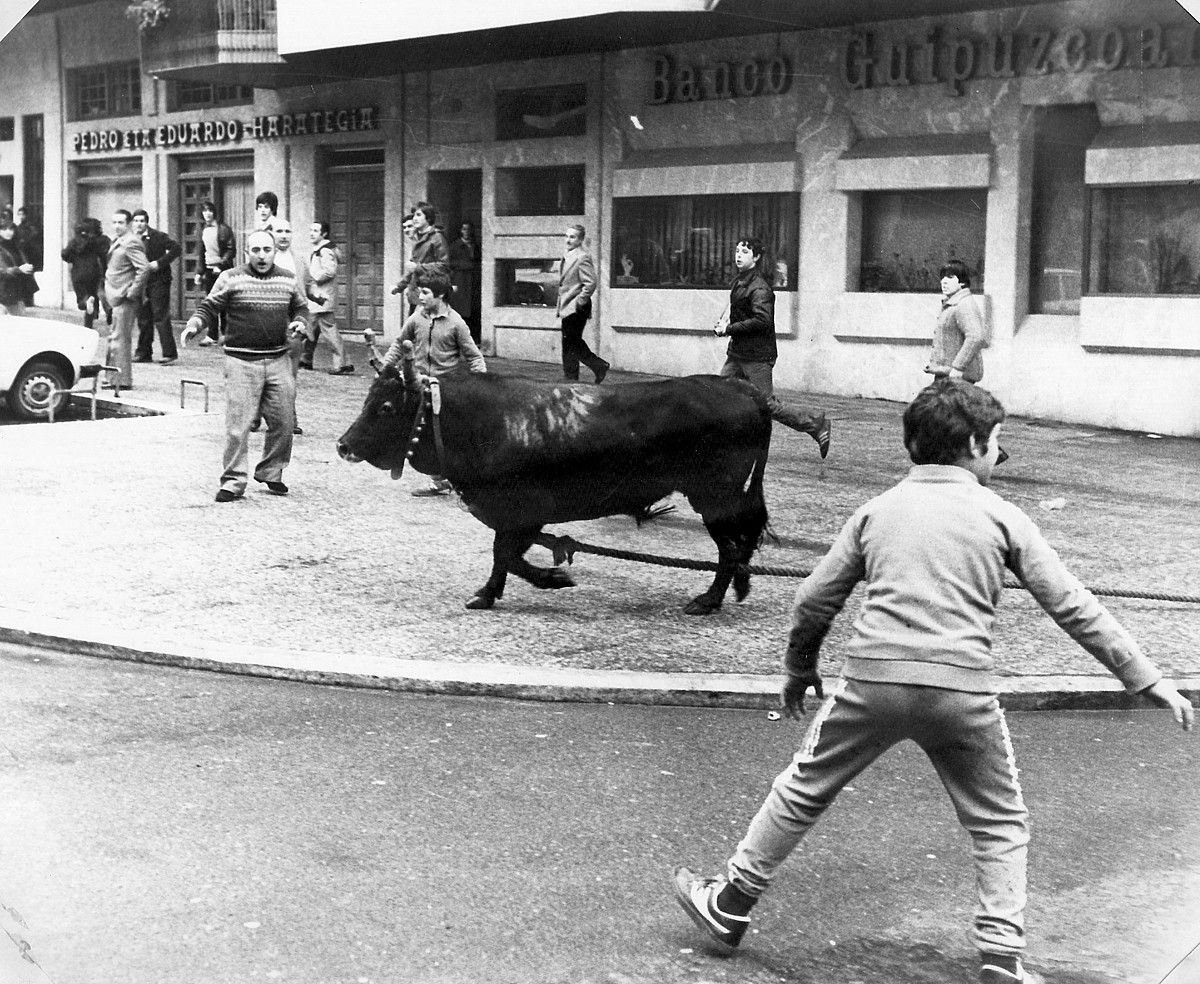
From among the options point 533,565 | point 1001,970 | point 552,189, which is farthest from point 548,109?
point 533,565

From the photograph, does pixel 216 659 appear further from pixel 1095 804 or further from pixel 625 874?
pixel 1095 804

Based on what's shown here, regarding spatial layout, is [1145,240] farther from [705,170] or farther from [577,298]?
[577,298]

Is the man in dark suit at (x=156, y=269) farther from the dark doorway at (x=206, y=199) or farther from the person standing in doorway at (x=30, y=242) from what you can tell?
the person standing in doorway at (x=30, y=242)

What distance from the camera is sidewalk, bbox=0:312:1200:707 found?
372 centimetres

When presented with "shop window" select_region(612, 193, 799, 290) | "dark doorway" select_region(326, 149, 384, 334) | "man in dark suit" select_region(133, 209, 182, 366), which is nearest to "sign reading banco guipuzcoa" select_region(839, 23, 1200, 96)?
"shop window" select_region(612, 193, 799, 290)

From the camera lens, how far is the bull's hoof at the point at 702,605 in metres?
4.77

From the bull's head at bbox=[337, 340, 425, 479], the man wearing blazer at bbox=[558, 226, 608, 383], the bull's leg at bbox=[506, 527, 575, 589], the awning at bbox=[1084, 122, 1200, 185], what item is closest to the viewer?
the awning at bbox=[1084, 122, 1200, 185]

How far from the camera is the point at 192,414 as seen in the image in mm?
4762

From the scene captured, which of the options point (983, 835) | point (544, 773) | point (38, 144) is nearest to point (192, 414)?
point (38, 144)

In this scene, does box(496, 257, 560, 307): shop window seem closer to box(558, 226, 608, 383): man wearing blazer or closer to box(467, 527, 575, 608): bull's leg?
Answer: box(558, 226, 608, 383): man wearing blazer

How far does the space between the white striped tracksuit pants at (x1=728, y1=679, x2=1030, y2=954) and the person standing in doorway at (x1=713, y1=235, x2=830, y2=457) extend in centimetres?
57

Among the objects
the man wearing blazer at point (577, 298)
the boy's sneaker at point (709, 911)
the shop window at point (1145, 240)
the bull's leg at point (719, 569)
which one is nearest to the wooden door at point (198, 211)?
the man wearing blazer at point (577, 298)

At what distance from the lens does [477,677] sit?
584 cm

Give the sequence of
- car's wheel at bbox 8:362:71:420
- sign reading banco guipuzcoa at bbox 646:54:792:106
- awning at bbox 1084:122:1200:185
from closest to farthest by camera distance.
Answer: awning at bbox 1084:122:1200:185 < sign reading banco guipuzcoa at bbox 646:54:792:106 < car's wheel at bbox 8:362:71:420
